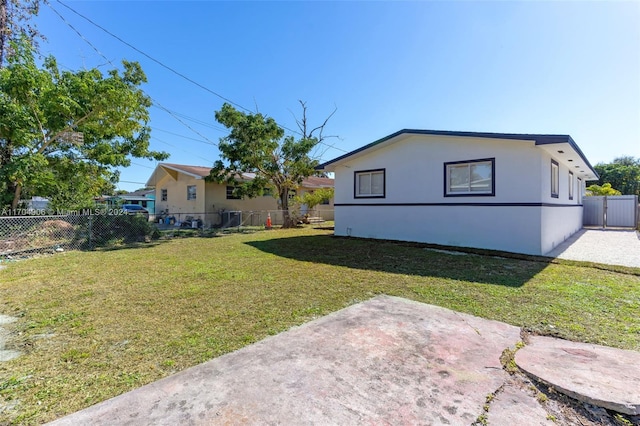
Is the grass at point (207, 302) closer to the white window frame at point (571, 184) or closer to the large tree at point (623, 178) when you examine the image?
the white window frame at point (571, 184)

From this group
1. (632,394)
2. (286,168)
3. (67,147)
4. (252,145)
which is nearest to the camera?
(632,394)

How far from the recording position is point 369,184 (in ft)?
38.3

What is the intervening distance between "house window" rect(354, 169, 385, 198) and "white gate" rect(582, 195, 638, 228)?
13095mm

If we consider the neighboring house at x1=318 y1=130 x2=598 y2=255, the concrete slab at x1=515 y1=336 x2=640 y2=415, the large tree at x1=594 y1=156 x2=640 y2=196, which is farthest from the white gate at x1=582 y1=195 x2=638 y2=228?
the large tree at x1=594 y1=156 x2=640 y2=196

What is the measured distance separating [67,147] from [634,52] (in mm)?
17971

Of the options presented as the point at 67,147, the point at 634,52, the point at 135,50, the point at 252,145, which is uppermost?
the point at 135,50

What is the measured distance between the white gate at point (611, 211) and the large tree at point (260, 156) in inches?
605

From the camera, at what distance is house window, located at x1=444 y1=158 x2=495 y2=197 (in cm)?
883

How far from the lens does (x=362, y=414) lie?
6.55ft

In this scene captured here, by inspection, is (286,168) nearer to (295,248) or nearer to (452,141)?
(295,248)

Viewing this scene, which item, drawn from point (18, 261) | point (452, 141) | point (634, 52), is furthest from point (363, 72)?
point (18, 261)

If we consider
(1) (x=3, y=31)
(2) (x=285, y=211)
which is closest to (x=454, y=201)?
(2) (x=285, y=211)

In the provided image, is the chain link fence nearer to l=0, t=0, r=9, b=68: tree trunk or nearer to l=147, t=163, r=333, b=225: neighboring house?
l=147, t=163, r=333, b=225: neighboring house

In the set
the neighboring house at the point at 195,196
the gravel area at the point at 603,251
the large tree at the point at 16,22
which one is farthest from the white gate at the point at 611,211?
the large tree at the point at 16,22
